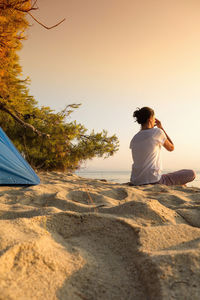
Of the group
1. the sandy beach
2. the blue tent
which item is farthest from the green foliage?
the sandy beach

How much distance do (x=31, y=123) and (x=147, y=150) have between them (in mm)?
3390

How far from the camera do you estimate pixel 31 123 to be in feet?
18.5

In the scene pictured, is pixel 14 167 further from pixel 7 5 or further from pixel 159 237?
pixel 7 5

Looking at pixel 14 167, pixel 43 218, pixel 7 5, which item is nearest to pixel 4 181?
pixel 14 167

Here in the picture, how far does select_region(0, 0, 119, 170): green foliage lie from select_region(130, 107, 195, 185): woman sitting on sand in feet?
8.98

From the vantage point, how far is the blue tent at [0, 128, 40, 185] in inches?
107

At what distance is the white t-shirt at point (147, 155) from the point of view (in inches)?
128

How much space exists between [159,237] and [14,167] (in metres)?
2.23

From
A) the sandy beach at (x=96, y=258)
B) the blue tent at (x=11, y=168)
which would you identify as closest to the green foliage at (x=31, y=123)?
the blue tent at (x=11, y=168)

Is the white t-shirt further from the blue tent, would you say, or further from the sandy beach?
the sandy beach

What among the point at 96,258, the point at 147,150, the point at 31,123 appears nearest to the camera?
the point at 96,258

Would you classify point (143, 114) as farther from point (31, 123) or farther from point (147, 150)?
point (31, 123)

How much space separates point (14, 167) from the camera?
9.25 ft

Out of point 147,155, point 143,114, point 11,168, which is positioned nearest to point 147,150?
point 147,155
